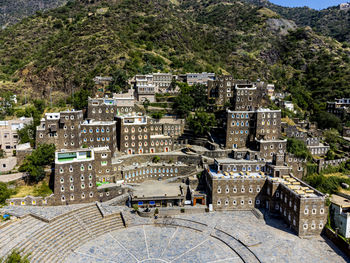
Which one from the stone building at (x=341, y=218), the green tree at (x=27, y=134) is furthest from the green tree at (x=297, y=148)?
the green tree at (x=27, y=134)

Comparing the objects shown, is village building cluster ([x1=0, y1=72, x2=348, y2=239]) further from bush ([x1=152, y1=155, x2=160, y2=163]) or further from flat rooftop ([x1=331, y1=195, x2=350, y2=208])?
flat rooftop ([x1=331, y1=195, x2=350, y2=208])

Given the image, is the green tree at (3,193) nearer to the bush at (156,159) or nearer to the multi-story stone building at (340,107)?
the bush at (156,159)

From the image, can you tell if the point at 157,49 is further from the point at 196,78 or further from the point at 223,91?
the point at 223,91

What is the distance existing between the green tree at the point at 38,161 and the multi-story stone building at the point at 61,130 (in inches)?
160

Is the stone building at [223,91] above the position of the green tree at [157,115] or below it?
above

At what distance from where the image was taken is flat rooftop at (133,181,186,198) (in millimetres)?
52997

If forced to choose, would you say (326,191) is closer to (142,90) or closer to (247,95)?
(247,95)

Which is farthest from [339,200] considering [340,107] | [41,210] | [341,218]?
[41,210]

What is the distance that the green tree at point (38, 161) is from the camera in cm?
5041

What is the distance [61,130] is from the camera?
59.0 meters

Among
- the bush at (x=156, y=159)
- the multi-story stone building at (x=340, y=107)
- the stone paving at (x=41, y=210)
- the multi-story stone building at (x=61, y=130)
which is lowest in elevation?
the stone paving at (x=41, y=210)

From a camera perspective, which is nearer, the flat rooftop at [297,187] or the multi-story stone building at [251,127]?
the flat rooftop at [297,187]

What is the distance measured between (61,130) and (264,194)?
43666 mm

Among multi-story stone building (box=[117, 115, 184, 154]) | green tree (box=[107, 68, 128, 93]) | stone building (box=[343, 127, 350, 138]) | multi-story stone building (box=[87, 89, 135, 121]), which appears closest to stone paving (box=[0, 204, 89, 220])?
multi-story stone building (box=[117, 115, 184, 154])
